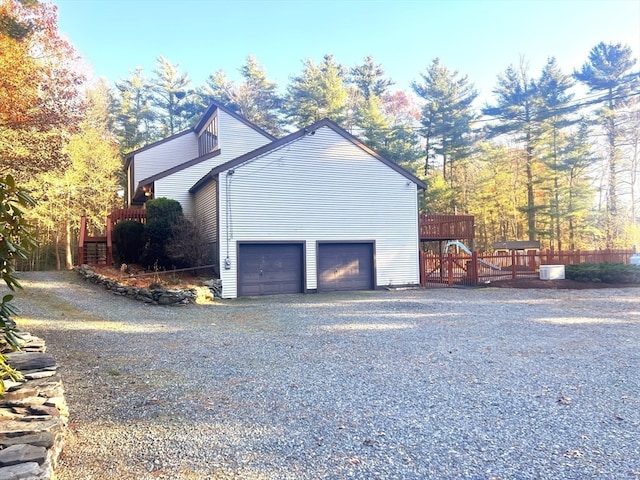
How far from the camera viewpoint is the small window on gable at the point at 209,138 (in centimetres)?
1892

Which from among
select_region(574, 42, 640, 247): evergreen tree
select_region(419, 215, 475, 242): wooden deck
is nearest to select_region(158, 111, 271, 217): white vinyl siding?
select_region(419, 215, 475, 242): wooden deck

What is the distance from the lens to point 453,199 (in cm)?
3334

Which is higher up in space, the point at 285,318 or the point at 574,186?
the point at 574,186

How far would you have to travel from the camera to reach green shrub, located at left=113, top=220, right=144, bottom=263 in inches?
596

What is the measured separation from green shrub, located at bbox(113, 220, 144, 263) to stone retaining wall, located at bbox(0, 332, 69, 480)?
38.0 ft

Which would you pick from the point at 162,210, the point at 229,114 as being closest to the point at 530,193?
the point at 229,114

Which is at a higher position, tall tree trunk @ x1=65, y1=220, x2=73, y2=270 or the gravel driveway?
tall tree trunk @ x1=65, y1=220, x2=73, y2=270

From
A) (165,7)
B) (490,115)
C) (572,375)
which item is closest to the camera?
(572,375)

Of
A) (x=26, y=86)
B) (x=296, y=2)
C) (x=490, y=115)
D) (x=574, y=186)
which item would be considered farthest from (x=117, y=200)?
(x=574, y=186)

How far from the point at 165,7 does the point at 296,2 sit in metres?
5.45

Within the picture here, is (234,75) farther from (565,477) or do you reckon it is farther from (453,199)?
(565,477)

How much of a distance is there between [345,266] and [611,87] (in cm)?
2617

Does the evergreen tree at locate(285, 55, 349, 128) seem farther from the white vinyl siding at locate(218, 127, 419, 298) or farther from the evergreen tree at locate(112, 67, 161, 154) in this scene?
the white vinyl siding at locate(218, 127, 419, 298)

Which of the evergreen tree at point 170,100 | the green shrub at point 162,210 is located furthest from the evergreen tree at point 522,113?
the green shrub at point 162,210
